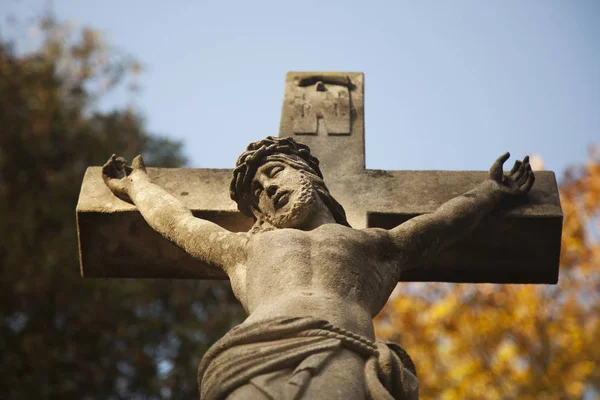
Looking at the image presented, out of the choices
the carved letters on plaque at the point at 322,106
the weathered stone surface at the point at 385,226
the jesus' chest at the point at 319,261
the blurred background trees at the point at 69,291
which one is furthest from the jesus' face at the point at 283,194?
the blurred background trees at the point at 69,291

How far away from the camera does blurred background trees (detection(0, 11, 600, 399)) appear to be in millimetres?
13289

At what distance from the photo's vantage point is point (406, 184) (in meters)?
6.03

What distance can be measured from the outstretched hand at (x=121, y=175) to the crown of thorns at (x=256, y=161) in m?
0.88

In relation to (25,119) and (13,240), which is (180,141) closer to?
(25,119)

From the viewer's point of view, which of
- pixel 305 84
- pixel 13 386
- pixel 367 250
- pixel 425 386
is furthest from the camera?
pixel 425 386

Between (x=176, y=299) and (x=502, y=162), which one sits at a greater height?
(x=502, y=162)

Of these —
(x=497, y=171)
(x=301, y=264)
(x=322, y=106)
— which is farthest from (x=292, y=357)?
(x=322, y=106)

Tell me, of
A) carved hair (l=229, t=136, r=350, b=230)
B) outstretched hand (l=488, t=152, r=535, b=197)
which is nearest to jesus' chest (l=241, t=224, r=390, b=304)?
carved hair (l=229, t=136, r=350, b=230)

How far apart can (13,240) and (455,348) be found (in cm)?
687

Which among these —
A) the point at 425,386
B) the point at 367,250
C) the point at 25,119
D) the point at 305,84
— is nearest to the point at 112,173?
the point at 305,84

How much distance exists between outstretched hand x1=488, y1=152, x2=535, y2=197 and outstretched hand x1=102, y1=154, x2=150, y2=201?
213 cm

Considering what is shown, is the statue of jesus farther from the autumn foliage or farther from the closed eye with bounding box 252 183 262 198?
the autumn foliage

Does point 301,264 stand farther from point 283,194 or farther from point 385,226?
point 385,226

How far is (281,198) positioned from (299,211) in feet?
0.47
